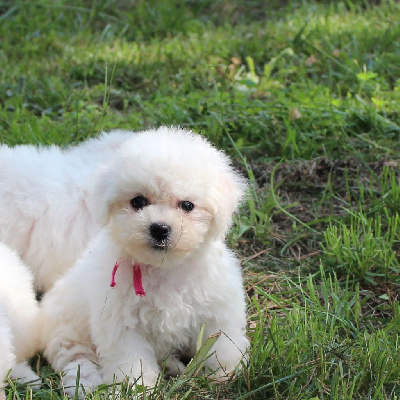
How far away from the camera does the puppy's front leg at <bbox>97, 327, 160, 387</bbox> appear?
309cm

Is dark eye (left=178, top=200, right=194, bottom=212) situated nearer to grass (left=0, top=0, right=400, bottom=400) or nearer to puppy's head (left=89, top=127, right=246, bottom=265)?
puppy's head (left=89, top=127, right=246, bottom=265)

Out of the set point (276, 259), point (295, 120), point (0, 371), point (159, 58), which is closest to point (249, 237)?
point (276, 259)

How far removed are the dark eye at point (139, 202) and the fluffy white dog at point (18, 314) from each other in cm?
75

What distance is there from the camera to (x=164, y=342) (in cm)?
323

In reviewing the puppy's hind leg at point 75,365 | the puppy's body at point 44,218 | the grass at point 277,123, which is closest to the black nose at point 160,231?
the grass at point 277,123

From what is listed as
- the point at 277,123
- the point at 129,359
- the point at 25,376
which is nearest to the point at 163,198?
the point at 129,359

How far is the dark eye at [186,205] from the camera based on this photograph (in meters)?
3.08

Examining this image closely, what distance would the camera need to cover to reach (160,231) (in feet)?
9.71

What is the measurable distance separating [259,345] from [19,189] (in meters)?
1.68

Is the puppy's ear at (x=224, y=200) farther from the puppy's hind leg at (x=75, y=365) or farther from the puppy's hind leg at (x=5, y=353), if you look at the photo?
the puppy's hind leg at (x=5, y=353)

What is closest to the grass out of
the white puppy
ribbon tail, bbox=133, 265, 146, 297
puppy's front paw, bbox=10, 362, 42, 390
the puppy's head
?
puppy's front paw, bbox=10, 362, 42, 390

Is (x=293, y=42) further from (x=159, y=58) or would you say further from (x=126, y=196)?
(x=126, y=196)

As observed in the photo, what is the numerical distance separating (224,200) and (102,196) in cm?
53

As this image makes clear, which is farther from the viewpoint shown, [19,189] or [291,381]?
[19,189]
